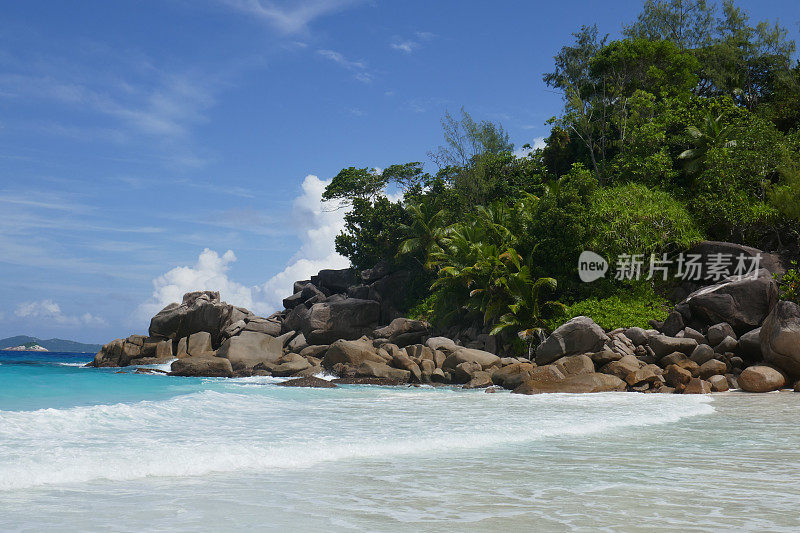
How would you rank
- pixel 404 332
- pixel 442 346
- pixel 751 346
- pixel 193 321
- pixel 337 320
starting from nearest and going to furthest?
pixel 751 346, pixel 442 346, pixel 404 332, pixel 337 320, pixel 193 321

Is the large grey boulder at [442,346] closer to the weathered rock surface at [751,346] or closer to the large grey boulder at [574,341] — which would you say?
the large grey boulder at [574,341]

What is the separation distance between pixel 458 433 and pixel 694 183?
898 inches

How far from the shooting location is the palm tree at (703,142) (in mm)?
26453

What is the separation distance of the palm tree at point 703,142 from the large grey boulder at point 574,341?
466 inches

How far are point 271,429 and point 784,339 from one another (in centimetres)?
1318

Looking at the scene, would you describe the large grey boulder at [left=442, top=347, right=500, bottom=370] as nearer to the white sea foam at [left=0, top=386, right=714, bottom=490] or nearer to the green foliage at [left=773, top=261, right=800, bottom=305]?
the white sea foam at [left=0, top=386, right=714, bottom=490]

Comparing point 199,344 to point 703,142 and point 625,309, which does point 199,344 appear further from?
point 703,142

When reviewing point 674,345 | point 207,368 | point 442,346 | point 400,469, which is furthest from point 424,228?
point 400,469

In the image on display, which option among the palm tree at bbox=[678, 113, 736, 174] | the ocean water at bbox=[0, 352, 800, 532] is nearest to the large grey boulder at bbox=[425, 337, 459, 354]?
the ocean water at bbox=[0, 352, 800, 532]

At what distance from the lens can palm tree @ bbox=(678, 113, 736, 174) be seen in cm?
2645

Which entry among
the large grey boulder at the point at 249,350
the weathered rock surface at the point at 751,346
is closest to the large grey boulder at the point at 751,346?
the weathered rock surface at the point at 751,346

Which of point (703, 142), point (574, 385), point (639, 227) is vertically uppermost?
point (703, 142)

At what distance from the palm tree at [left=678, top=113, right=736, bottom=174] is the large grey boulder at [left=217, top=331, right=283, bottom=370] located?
2080 centimetres

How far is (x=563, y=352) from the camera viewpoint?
1930 centimetres
